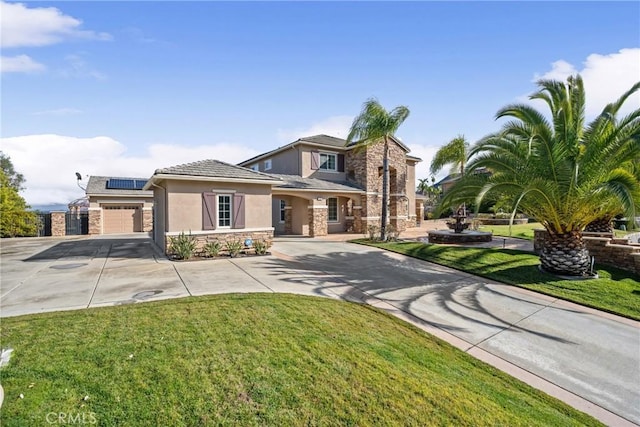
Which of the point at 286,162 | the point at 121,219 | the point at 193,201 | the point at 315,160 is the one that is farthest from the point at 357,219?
the point at 121,219

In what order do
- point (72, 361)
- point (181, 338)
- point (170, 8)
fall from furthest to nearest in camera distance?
point (170, 8), point (181, 338), point (72, 361)

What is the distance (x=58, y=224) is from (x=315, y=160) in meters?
20.0

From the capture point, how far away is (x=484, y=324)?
686 centimetres

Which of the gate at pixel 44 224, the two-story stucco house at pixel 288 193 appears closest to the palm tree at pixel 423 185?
the two-story stucco house at pixel 288 193

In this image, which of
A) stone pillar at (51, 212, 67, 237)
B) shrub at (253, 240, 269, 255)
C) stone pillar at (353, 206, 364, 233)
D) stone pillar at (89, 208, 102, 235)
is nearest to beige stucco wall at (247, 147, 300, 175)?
stone pillar at (353, 206, 364, 233)

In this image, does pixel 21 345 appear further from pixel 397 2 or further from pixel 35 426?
pixel 397 2

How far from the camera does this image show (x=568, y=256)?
1017 cm

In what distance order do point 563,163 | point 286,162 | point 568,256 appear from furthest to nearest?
point 286,162 < point 568,256 < point 563,163

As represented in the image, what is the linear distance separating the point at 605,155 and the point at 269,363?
1133 centimetres

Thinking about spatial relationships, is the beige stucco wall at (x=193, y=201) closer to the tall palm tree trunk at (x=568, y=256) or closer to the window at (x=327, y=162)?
the window at (x=327, y=162)

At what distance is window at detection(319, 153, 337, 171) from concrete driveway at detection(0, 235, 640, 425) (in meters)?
12.7

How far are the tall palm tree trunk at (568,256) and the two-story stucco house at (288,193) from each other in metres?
11.2

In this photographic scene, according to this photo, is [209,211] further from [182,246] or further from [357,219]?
[357,219]

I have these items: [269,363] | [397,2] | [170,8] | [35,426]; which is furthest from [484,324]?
[170,8]
